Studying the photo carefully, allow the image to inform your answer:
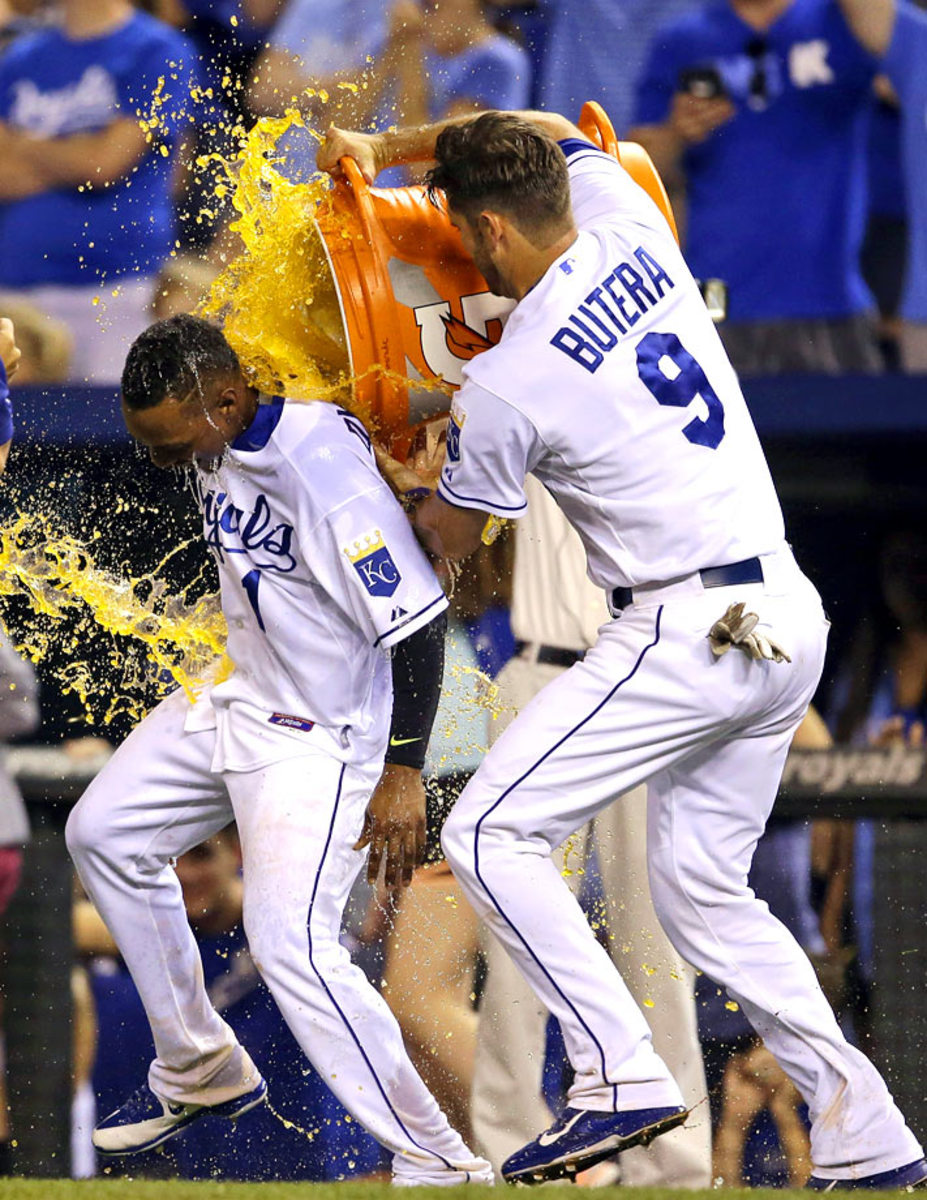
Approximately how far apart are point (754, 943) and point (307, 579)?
1.03 metres

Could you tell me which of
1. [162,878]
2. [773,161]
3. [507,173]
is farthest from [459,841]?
[773,161]

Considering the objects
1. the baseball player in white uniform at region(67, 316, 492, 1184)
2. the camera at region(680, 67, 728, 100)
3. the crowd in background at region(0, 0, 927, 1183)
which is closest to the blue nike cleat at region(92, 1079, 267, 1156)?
the baseball player in white uniform at region(67, 316, 492, 1184)

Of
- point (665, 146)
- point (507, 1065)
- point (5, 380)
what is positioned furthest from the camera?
point (665, 146)

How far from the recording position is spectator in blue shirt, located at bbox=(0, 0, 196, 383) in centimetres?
535

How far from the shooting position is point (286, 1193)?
2561mm

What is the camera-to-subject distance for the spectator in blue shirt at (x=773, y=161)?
5.46 metres

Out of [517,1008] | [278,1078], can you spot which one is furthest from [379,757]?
[278,1078]

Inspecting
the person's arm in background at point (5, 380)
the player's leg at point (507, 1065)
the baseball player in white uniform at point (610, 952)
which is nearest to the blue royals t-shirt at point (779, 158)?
the baseball player in white uniform at point (610, 952)

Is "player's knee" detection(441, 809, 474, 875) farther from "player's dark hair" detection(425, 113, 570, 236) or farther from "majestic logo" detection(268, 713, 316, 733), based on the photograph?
"player's dark hair" detection(425, 113, 570, 236)

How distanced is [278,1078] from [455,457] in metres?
2.07

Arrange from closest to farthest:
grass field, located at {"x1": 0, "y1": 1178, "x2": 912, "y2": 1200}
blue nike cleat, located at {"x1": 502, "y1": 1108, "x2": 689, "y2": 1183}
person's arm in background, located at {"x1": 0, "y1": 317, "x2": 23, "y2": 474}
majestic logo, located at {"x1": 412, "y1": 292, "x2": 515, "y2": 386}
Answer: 1. grass field, located at {"x1": 0, "y1": 1178, "x2": 912, "y2": 1200}
2. blue nike cleat, located at {"x1": 502, "y1": 1108, "x2": 689, "y2": 1183}
3. majestic logo, located at {"x1": 412, "y1": 292, "x2": 515, "y2": 386}
4. person's arm in background, located at {"x1": 0, "y1": 317, "x2": 23, "y2": 474}

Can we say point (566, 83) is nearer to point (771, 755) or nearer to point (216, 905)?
point (216, 905)

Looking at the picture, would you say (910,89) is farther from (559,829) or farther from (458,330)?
(559,829)

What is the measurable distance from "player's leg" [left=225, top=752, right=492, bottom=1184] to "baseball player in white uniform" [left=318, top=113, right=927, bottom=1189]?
0.89ft
